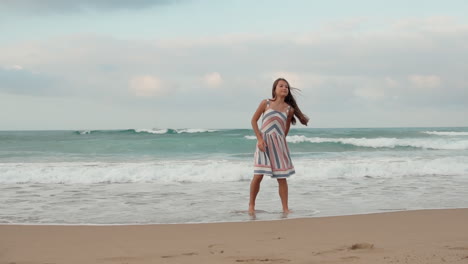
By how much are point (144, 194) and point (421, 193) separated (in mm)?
4645

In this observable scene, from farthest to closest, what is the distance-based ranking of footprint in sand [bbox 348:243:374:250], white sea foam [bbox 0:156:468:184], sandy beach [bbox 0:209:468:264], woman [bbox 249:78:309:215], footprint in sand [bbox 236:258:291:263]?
white sea foam [bbox 0:156:468:184] < woman [bbox 249:78:309:215] < footprint in sand [bbox 348:243:374:250] < sandy beach [bbox 0:209:468:264] < footprint in sand [bbox 236:258:291:263]

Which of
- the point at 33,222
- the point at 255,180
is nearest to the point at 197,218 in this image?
the point at 255,180

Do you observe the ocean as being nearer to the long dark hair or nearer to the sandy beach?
the sandy beach

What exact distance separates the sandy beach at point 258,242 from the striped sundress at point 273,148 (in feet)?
3.13

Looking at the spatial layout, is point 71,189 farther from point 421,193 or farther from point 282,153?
point 421,193

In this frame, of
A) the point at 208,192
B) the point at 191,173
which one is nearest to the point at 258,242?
the point at 208,192

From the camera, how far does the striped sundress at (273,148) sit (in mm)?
6438

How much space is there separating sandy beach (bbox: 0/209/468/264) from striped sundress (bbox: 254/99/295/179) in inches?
37.6

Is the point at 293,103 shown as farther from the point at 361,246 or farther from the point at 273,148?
the point at 361,246

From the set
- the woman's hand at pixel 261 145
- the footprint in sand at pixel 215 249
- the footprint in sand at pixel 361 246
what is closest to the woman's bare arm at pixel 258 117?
the woman's hand at pixel 261 145

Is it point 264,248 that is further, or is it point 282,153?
point 282,153

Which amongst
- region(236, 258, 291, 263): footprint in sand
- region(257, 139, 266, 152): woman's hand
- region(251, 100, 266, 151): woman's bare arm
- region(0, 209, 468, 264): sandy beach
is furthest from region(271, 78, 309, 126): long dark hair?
region(236, 258, 291, 263): footprint in sand

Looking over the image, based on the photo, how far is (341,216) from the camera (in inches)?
234

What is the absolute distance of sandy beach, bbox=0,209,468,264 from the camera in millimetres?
3744
